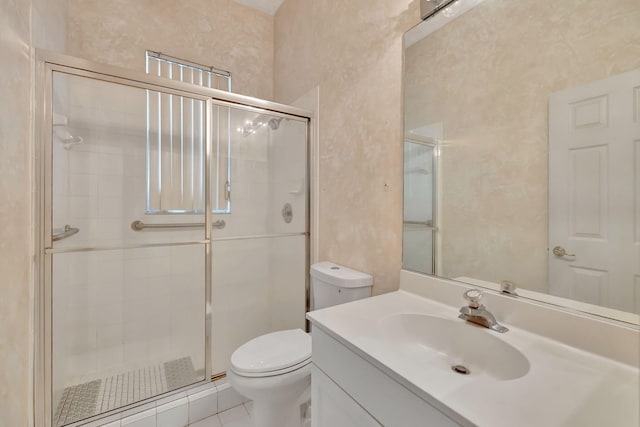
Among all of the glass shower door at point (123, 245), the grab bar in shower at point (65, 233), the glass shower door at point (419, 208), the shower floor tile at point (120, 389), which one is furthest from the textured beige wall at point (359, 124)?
the grab bar in shower at point (65, 233)

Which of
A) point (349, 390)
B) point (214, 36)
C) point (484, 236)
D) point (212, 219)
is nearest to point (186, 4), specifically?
point (214, 36)

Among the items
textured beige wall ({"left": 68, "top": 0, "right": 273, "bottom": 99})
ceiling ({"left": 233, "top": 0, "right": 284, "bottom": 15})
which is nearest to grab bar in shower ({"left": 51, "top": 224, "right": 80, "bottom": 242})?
textured beige wall ({"left": 68, "top": 0, "right": 273, "bottom": 99})

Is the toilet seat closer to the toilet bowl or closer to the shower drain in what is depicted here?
the toilet bowl

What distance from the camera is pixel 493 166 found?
0.89 metres

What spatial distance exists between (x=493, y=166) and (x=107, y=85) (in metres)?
1.78

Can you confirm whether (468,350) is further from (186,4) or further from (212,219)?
(186,4)

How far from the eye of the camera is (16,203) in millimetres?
987

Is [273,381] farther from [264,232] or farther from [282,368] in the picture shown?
[264,232]

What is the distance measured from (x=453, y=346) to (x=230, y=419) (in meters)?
1.28

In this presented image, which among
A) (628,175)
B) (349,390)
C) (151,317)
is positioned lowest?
(151,317)

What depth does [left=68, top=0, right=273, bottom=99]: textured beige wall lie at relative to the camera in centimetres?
169

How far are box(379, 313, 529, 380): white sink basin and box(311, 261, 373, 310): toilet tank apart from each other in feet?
1.32

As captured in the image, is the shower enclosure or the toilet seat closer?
the toilet seat

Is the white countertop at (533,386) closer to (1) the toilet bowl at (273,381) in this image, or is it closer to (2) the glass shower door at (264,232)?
(1) the toilet bowl at (273,381)
